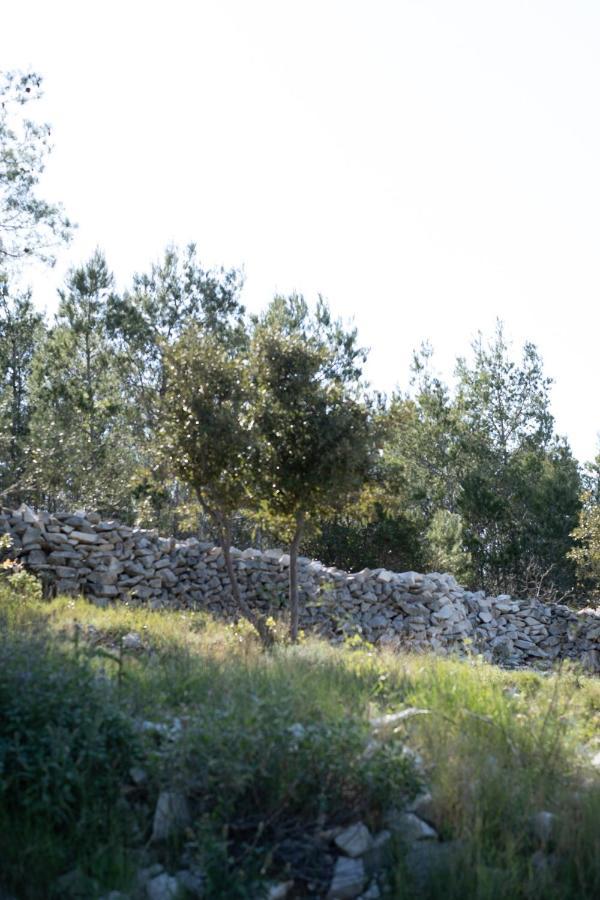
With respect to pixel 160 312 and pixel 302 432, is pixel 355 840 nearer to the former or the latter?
pixel 302 432

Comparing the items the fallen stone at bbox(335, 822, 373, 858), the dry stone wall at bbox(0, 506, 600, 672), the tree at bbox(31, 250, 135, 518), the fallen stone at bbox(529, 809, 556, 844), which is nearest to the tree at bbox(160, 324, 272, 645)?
the dry stone wall at bbox(0, 506, 600, 672)

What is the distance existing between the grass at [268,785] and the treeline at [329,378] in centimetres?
721

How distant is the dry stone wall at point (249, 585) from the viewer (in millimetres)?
14398

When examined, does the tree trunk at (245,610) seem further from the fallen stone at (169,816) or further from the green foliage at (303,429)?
the fallen stone at (169,816)

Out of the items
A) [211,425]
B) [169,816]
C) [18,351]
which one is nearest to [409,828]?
[169,816]

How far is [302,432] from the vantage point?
38.2ft

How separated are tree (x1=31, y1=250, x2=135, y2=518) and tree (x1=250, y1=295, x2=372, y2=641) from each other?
9.51m

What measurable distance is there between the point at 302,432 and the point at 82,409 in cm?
1329

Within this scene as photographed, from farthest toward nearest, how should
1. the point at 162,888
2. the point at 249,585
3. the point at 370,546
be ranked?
the point at 370,546
the point at 249,585
the point at 162,888

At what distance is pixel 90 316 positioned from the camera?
25453 millimetres

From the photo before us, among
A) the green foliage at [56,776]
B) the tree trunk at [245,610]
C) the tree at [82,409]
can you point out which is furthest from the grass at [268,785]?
the tree at [82,409]

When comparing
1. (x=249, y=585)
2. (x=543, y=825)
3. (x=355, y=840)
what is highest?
(x=249, y=585)

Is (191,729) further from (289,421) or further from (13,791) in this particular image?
(289,421)

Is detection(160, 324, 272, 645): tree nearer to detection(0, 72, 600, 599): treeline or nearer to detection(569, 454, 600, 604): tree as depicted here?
detection(0, 72, 600, 599): treeline
